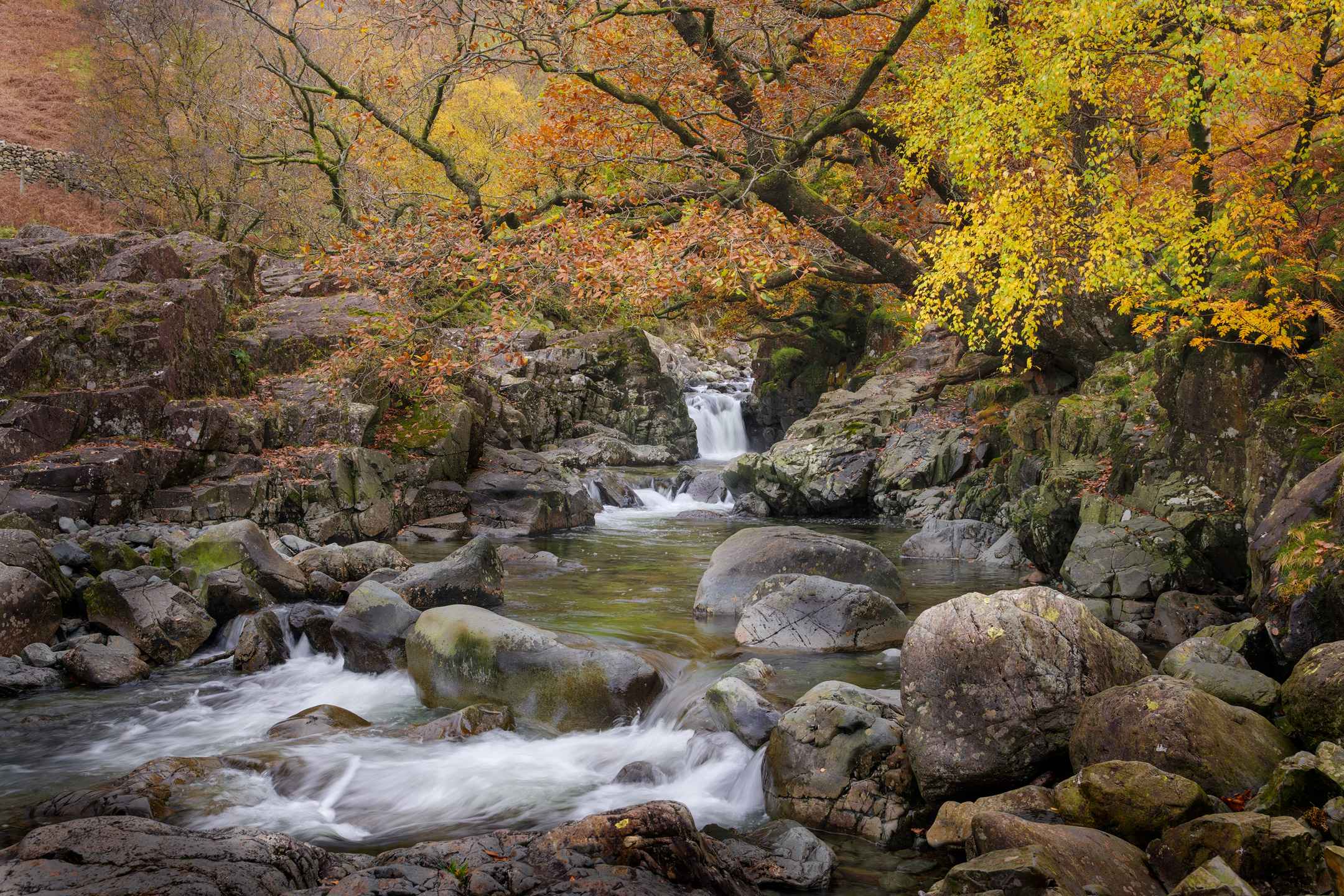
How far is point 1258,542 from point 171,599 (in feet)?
37.8

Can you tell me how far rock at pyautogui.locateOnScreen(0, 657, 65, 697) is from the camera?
25.1 feet

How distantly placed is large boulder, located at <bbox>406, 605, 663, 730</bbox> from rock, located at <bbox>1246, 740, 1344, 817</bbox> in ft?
15.5

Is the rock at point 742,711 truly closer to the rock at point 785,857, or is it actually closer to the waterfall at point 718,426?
the rock at point 785,857

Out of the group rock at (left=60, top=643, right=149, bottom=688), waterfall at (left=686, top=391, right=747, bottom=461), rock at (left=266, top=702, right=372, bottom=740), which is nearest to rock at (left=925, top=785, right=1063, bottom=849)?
rock at (left=266, top=702, right=372, bottom=740)

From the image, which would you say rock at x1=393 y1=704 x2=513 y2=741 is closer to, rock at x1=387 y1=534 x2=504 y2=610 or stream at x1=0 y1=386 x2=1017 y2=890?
stream at x1=0 y1=386 x2=1017 y2=890

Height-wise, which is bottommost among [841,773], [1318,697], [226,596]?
[841,773]

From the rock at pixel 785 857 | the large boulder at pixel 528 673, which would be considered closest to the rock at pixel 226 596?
the large boulder at pixel 528 673

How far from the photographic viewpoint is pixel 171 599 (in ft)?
30.5

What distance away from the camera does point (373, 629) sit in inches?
348

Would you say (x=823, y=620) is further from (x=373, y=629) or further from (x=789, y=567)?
(x=373, y=629)

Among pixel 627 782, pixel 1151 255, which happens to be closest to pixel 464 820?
pixel 627 782

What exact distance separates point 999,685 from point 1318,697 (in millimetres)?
1783

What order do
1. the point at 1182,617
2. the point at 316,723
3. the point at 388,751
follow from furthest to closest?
the point at 1182,617 → the point at 316,723 → the point at 388,751

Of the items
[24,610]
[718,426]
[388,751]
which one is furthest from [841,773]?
[718,426]
